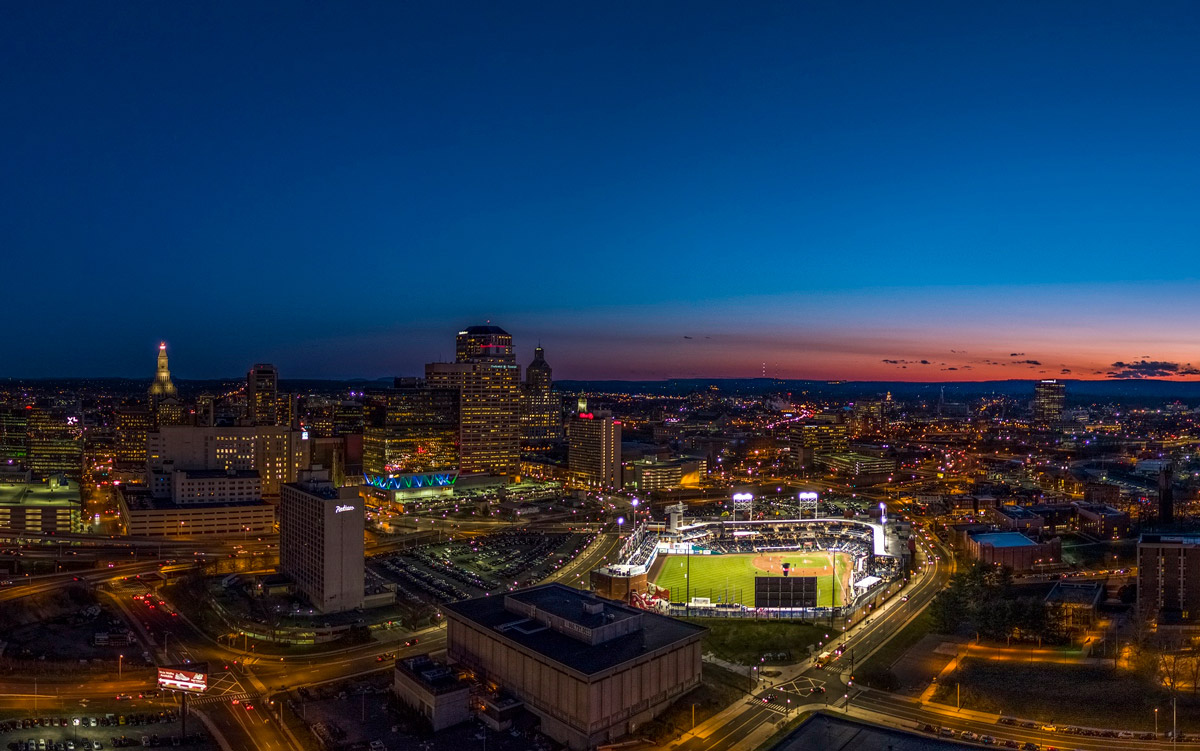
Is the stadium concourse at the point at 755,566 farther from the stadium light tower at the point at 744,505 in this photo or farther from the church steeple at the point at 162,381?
the church steeple at the point at 162,381

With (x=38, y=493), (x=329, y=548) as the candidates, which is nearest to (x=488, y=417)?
(x=38, y=493)

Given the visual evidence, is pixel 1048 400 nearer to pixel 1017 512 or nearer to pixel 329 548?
pixel 1017 512

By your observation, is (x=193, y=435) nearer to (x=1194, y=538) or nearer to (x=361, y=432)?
(x=361, y=432)

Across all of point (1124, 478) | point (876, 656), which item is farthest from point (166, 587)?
point (1124, 478)

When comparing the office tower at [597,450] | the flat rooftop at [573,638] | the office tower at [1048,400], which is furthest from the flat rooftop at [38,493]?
the office tower at [1048,400]

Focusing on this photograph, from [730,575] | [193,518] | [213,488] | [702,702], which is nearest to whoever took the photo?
[702,702]

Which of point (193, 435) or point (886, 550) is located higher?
point (193, 435)
